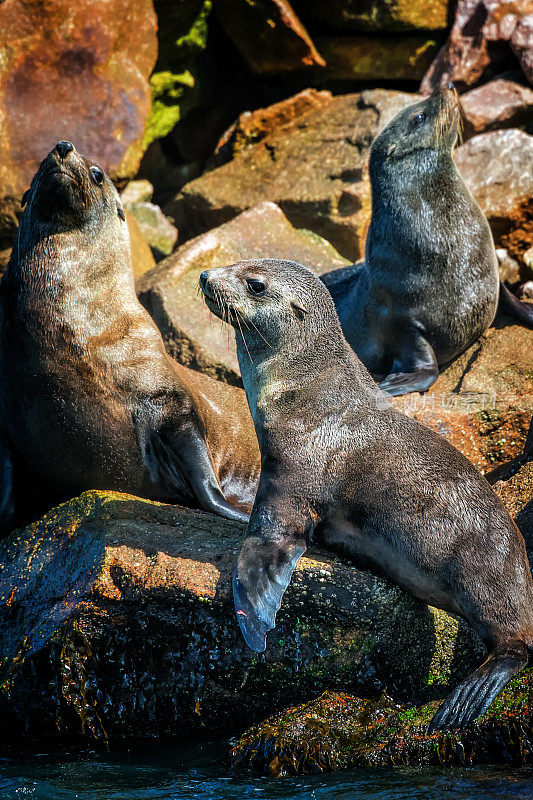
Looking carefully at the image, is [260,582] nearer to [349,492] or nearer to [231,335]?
[349,492]

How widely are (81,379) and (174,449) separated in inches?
27.5

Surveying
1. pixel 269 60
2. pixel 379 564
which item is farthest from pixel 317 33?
pixel 379 564

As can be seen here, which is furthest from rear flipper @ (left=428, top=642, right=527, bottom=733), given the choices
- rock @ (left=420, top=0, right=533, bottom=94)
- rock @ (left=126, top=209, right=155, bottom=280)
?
rock @ (left=420, top=0, right=533, bottom=94)

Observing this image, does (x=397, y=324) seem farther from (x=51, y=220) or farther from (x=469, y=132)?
(x=469, y=132)

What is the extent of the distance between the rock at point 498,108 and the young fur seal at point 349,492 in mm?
8047

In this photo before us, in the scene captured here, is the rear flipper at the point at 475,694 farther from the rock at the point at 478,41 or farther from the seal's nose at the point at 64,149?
the rock at the point at 478,41

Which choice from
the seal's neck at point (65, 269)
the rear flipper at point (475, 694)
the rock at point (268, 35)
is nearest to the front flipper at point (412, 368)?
the seal's neck at point (65, 269)

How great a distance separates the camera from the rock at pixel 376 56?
47.8ft

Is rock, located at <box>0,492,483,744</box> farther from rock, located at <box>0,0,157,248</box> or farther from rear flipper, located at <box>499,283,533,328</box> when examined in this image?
rock, located at <box>0,0,157,248</box>

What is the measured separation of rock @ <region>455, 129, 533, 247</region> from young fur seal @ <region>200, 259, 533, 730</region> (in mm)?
5258

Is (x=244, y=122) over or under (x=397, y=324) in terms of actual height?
over

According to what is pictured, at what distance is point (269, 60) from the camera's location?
1484 cm

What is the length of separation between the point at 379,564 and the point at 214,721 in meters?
1.09

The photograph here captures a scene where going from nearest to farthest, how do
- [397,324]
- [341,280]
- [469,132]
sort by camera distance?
[397,324] → [341,280] → [469,132]
